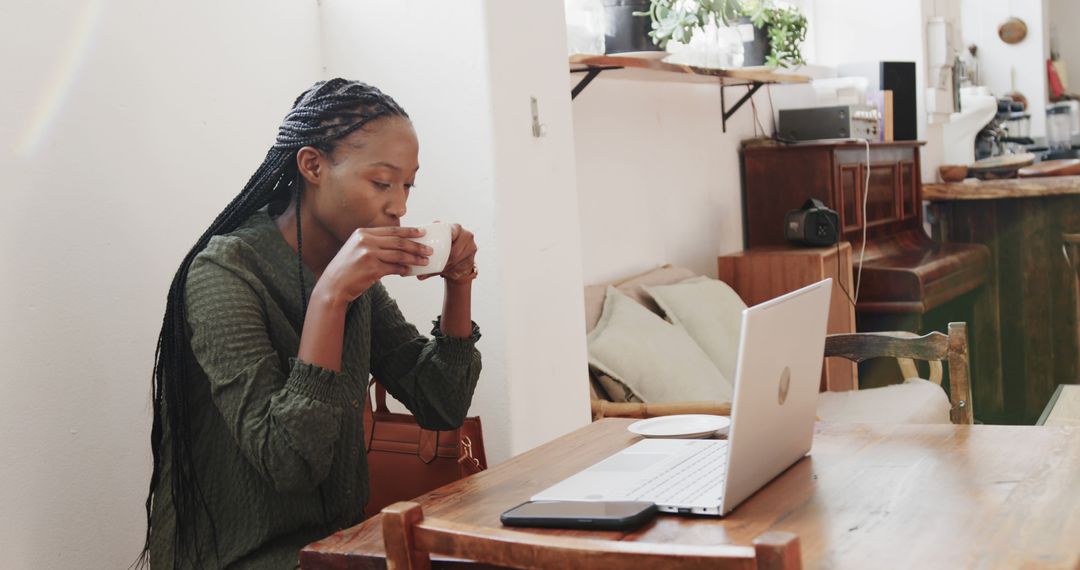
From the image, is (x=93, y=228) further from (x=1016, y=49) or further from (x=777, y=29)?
(x=1016, y=49)

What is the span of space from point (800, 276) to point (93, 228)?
9.30 ft

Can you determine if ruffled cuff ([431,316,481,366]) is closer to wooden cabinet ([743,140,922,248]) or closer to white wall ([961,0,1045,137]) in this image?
wooden cabinet ([743,140,922,248])

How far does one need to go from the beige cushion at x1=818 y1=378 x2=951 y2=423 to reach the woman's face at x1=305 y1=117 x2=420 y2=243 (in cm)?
205

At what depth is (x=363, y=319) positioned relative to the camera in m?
1.82

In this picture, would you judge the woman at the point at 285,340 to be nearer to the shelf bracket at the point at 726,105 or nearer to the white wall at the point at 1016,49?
the shelf bracket at the point at 726,105

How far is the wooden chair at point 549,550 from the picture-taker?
777 millimetres

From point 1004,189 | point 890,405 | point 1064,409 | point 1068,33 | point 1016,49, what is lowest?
point 890,405

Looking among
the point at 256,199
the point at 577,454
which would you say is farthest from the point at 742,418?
the point at 256,199

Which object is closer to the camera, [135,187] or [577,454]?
[577,454]

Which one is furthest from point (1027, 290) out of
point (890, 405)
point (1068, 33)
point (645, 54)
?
point (1068, 33)

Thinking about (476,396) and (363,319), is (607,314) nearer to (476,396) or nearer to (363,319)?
(476,396)

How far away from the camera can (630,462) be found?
1548mm

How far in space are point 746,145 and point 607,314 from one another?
1.74m

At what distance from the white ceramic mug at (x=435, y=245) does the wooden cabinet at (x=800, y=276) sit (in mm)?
2637
